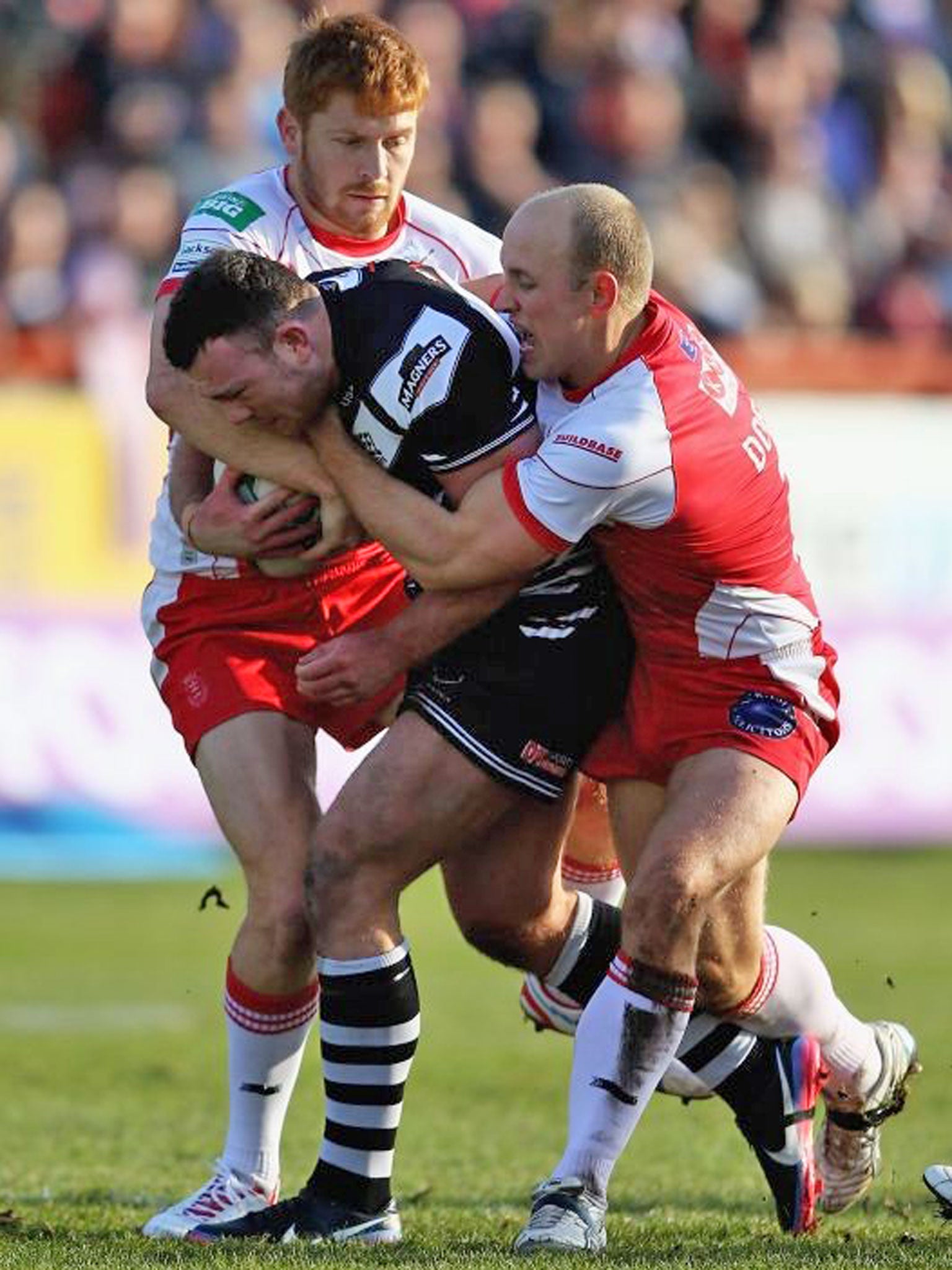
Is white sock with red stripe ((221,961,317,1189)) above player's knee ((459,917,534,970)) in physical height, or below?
below

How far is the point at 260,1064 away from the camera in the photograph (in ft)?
21.0

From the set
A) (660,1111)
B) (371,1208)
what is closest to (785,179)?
(660,1111)

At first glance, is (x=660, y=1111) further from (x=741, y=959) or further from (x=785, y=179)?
(x=785, y=179)

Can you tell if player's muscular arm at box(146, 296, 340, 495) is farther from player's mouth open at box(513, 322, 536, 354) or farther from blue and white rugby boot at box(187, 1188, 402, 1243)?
blue and white rugby boot at box(187, 1188, 402, 1243)

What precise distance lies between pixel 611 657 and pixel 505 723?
1.16 ft

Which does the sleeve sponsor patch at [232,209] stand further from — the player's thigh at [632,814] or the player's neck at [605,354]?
the player's thigh at [632,814]

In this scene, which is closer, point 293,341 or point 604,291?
point 604,291

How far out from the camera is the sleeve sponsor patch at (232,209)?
654cm

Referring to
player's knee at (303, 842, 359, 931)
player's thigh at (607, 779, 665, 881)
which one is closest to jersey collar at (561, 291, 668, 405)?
player's thigh at (607, 779, 665, 881)

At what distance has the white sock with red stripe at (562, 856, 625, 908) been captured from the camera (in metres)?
7.08

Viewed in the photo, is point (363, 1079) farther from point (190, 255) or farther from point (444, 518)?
point (190, 255)

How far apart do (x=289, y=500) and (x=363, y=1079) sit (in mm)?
1405

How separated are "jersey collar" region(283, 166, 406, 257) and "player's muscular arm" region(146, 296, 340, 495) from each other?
549 millimetres

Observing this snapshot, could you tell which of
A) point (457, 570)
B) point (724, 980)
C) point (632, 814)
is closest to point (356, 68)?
point (457, 570)
